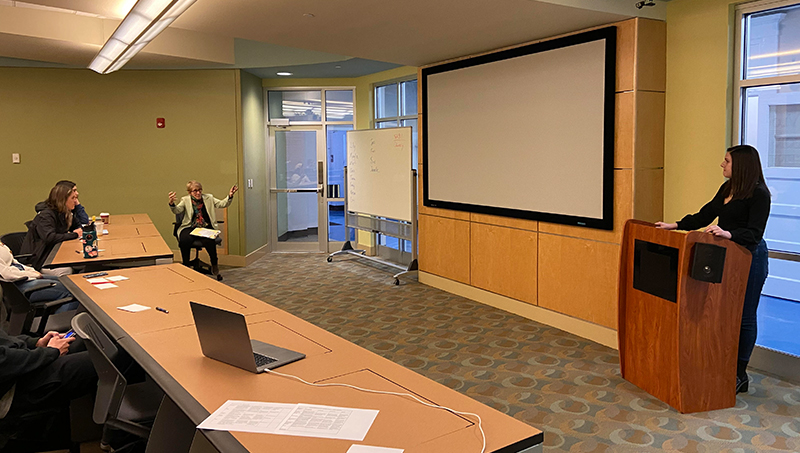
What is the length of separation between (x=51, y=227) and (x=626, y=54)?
5.53 meters

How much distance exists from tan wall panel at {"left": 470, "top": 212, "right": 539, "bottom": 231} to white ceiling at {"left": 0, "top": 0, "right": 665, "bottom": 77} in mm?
1727

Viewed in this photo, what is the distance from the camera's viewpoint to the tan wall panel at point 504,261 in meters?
5.89

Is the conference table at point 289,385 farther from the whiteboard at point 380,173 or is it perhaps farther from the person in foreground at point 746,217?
the whiteboard at point 380,173

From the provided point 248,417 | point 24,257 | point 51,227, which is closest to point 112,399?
point 248,417

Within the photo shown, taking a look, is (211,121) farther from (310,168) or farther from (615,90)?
(615,90)

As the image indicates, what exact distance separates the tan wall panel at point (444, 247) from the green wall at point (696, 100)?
2393 mm

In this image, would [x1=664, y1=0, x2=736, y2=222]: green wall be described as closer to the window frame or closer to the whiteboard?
the window frame

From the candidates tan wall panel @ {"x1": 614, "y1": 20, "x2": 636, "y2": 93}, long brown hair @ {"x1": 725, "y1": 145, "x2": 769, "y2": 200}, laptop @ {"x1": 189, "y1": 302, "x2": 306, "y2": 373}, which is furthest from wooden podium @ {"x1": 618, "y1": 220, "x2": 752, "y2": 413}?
laptop @ {"x1": 189, "y1": 302, "x2": 306, "y2": 373}

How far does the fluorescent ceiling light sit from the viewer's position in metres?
3.86

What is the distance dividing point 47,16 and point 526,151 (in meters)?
5.43

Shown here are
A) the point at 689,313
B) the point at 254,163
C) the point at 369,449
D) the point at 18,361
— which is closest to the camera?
the point at 369,449

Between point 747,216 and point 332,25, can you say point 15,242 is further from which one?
point 747,216

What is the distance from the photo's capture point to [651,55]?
15.8 ft

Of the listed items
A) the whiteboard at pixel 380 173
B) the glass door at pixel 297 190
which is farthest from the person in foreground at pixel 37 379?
the glass door at pixel 297 190
